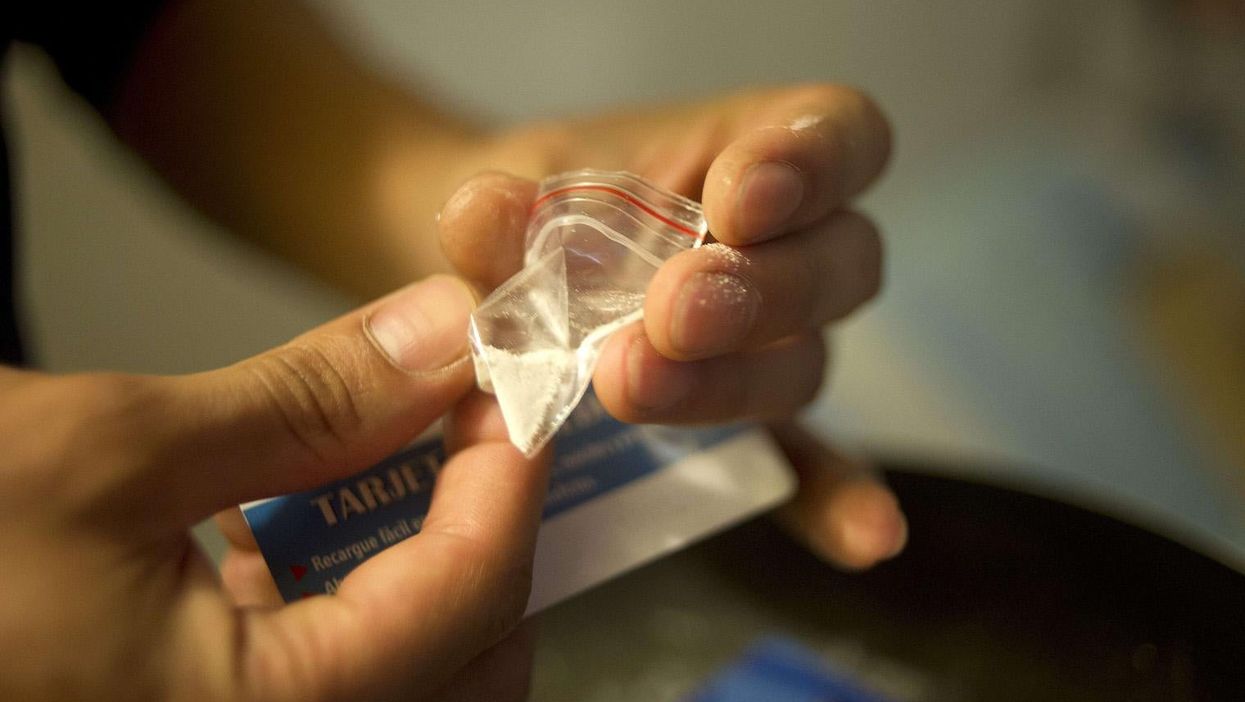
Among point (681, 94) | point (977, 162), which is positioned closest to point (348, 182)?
point (681, 94)

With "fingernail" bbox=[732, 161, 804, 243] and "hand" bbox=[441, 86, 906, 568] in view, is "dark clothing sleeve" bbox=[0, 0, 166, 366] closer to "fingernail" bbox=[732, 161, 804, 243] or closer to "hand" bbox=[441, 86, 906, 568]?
"hand" bbox=[441, 86, 906, 568]

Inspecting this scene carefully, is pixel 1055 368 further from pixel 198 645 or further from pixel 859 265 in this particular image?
pixel 198 645

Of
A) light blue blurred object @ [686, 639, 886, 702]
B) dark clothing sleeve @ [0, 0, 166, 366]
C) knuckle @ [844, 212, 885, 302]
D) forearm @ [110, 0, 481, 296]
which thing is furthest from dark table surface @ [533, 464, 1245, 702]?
dark clothing sleeve @ [0, 0, 166, 366]

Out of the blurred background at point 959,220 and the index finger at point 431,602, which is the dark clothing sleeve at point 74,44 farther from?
the index finger at point 431,602

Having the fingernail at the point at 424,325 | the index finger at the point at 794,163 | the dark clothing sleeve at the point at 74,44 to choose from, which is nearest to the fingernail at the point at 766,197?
the index finger at the point at 794,163

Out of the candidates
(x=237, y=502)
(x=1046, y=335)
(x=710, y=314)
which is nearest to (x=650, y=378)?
(x=710, y=314)

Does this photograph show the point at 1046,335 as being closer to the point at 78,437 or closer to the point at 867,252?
the point at 867,252
